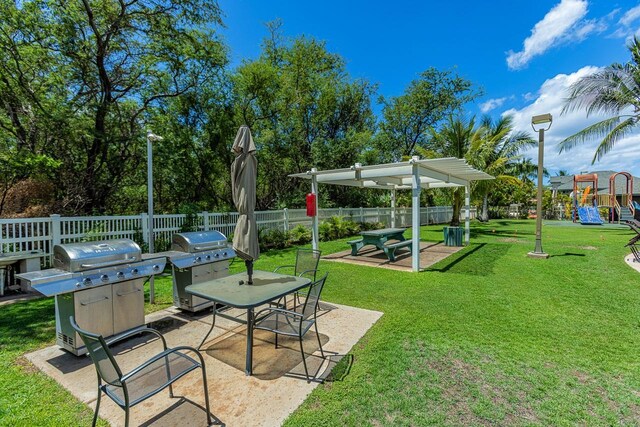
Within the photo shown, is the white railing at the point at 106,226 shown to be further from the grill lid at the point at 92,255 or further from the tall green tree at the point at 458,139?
the tall green tree at the point at 458,139

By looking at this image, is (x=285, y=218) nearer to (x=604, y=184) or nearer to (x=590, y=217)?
(x=590, y=217)

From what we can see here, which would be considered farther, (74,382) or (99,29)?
(99,29)

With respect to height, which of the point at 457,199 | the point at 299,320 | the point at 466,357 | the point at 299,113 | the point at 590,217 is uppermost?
the point at 299,113

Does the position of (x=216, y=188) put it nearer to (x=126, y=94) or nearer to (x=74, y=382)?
(x=126, y=94)

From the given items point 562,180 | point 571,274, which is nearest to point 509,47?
point 571,274

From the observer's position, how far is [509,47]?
1614 centimetres

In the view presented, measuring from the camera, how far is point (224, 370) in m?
2.90

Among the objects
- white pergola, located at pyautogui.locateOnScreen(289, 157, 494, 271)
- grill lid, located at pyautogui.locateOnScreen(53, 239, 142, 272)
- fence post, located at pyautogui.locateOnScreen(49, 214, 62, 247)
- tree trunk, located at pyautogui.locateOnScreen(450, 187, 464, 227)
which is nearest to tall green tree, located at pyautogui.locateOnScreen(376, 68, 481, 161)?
tree trunk, located at pyautogui.locateOnScreen(450, 187, 464, 227)

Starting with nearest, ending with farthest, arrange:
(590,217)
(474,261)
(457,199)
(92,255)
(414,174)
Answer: (92,255)
(414,174)
(474,261)
(457,199)
(590,217)

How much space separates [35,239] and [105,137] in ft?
12.7

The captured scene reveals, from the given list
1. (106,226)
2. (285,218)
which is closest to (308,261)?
(106,226)

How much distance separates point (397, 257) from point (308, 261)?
5.20 metres

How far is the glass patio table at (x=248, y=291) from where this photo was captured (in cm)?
280

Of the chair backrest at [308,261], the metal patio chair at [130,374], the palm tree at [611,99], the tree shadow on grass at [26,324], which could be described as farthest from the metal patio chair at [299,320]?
the palm tree at [611,99]
